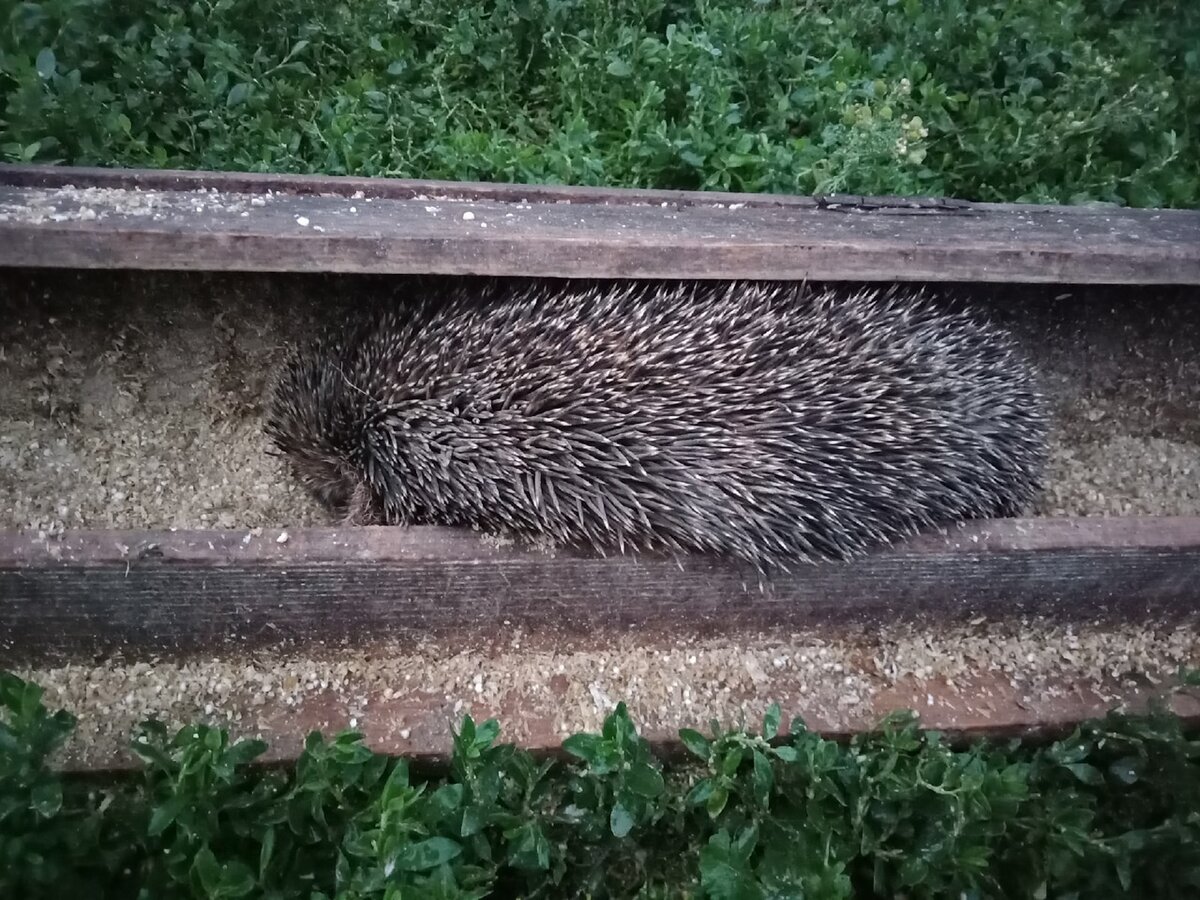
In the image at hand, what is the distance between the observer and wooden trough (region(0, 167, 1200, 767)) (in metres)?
1.71

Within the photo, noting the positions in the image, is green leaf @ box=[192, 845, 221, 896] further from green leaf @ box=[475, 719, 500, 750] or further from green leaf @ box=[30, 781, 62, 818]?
green leaf @ box=[475, 719, 500, 750]

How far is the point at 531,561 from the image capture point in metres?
1.88

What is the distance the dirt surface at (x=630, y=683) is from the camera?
1840 millimetres

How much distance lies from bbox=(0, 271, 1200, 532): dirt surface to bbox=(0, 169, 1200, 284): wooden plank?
32cm

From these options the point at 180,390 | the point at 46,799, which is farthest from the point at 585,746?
the point at 180,390

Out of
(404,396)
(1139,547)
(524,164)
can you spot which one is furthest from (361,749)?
(1139,547)

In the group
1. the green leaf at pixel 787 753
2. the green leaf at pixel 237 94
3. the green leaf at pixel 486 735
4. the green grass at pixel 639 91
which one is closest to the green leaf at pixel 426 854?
the green leaf at pixel 486 735

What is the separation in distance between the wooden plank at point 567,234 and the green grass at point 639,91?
346 millimetres

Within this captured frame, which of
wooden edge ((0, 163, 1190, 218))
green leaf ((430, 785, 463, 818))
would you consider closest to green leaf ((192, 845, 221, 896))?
green leaf ((430, 785, 463, 818))

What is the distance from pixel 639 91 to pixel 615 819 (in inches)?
73.6

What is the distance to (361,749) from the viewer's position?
1613mm

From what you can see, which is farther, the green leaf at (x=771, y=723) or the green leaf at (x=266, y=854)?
the green leaf at (x=771, y=723)

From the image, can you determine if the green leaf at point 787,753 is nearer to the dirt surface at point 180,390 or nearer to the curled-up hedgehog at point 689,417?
the curled-up hedgehog at point 689,417

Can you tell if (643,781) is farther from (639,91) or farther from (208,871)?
(639,91)
